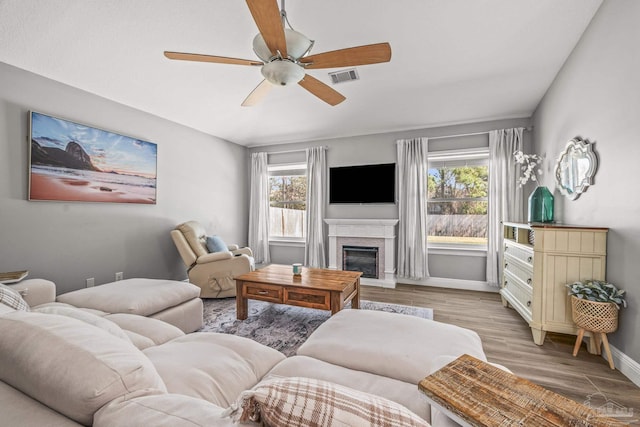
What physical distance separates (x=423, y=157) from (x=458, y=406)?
419cm

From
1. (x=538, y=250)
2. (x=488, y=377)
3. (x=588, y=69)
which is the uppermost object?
(x=588, y=69)

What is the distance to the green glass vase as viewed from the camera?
2947 mm

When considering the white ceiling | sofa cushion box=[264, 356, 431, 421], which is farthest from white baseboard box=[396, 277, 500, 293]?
sofa cushion box=[264, 356, 431, 421]

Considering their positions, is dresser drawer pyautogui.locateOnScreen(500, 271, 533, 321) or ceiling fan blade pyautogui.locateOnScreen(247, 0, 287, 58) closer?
ceiling fan blade pyautogui.locateOnScreen(247, 0, 287, 58)

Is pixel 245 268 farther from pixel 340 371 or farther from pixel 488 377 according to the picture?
pixel 488 377

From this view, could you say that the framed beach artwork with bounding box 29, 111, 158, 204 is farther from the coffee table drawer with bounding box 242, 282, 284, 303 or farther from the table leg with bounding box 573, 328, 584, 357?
the table leg with bounding box 573, 328, 584, 357

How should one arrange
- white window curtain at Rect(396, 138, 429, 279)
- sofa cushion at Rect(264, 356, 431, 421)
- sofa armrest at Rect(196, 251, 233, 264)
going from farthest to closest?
white window curtain at Rect(396, 138, 429, 279), sofa armrest at Rect(196, 251, 233, 264), sofa cushion at Rect(264, 356, 431, 421)

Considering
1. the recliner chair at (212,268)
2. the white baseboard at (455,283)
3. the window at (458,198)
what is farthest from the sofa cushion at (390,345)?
the window at (458,198)

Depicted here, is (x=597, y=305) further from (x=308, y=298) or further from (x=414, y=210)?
(x=414, y=210)

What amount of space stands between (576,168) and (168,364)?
140 inches

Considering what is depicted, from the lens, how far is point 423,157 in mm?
4371

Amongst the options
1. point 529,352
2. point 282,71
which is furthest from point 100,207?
point 529,352

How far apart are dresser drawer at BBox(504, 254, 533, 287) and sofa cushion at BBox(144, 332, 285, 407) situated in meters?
2.42

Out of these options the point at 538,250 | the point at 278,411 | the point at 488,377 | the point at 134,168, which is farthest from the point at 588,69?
the point at 134,168
